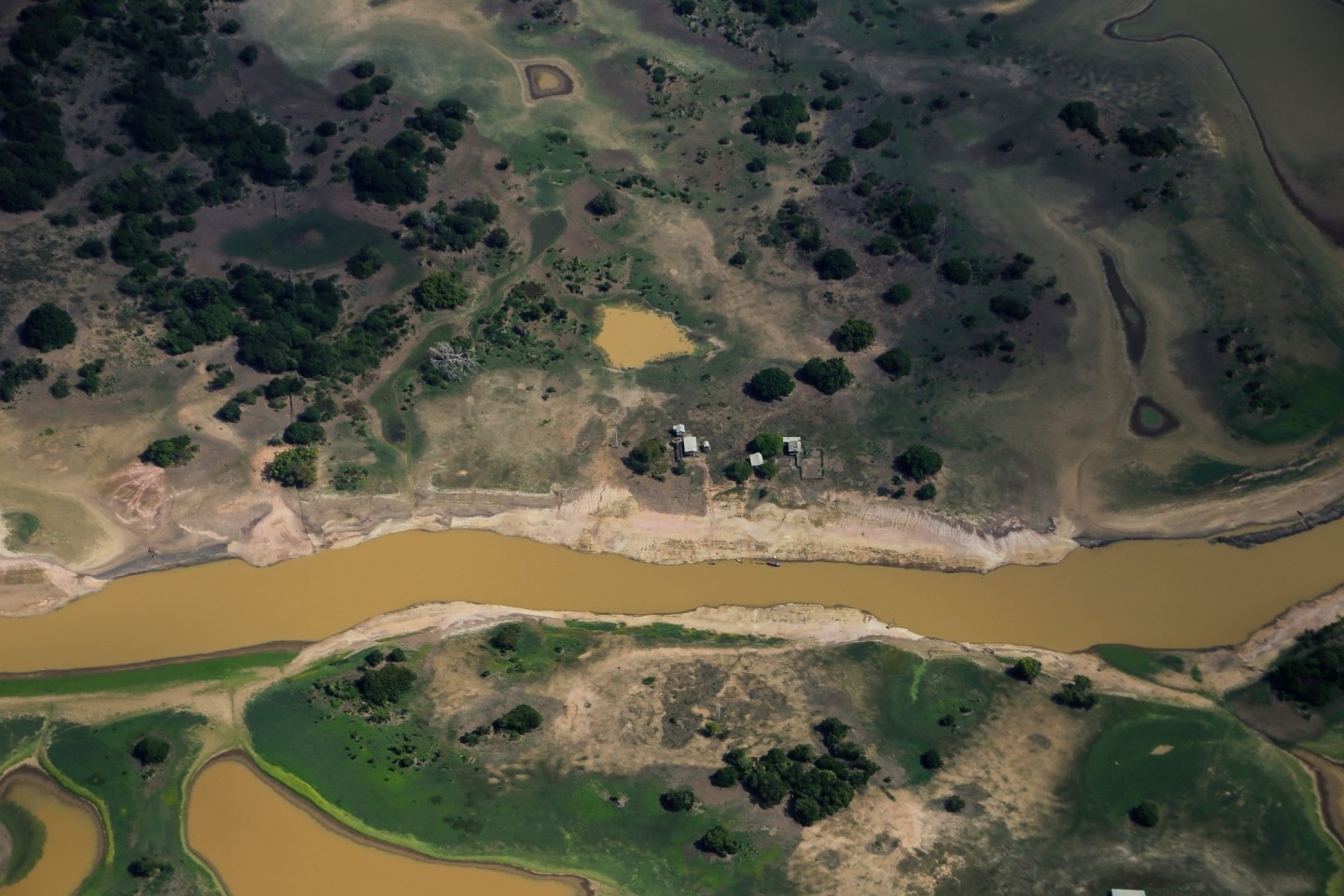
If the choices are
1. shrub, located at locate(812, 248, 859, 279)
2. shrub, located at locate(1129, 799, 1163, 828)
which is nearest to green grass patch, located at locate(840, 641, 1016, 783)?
shrub, located at locate(1129, 799, 1163, 828)

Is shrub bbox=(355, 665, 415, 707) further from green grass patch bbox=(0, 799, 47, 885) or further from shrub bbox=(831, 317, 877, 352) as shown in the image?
shrub bbox=(831, 317, 877, 352)

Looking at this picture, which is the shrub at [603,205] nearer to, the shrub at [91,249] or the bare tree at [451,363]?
the bare tree at [451,363]

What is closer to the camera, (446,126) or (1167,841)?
(1167,841)

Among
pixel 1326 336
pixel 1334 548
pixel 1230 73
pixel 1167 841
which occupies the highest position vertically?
pixel 1230 73

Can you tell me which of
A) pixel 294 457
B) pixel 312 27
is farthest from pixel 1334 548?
pixel 312 27

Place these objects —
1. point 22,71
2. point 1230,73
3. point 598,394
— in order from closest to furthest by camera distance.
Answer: point 598,394
point 22,71
point 1230,73

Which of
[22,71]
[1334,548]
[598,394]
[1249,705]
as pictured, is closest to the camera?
[1249,705]

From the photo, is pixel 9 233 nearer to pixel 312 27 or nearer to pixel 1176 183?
Answer: pixel 312 27
